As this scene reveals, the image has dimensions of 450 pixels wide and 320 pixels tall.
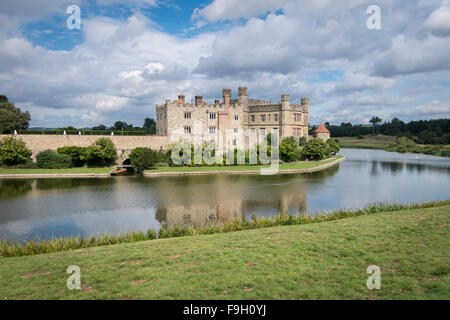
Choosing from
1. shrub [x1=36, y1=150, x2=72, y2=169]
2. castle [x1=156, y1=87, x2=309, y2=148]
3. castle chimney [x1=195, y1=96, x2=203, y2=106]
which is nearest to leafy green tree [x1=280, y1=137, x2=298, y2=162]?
castle [x1=156, y1=87, x2=309, y2=148]

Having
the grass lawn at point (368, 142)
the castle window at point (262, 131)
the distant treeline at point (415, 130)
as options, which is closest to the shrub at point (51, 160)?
the castle window at point (262, 131)

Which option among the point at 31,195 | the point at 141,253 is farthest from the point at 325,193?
the point at 31,195

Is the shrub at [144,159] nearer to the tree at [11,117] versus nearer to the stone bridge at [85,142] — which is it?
the stone bridge at [85,142]

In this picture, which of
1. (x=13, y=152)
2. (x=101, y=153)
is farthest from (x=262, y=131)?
(x=13, y=152)

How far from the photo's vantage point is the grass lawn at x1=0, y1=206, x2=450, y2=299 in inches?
224

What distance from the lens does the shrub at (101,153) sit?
109 ft

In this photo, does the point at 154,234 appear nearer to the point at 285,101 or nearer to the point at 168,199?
the point at 168,199

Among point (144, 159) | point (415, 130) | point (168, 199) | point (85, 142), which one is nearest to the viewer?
point (168, 199)

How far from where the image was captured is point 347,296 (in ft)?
17.9

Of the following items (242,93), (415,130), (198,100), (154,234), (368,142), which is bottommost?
(154,234)

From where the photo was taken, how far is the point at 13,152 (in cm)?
3064

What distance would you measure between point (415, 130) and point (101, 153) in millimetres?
108577

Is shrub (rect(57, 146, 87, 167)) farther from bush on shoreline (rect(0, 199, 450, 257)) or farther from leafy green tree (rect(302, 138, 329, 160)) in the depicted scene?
leafy green tree (rect(302, 138, 329, 160))

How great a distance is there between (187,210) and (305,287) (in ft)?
36.1
